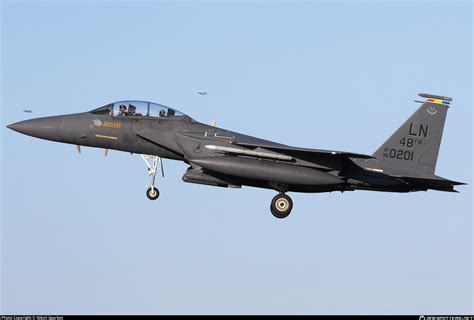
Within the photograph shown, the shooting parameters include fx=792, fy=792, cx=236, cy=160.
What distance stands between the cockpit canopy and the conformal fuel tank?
206 cm

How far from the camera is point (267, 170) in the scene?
21141mm

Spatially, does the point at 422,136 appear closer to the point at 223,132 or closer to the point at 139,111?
the point at 223,132

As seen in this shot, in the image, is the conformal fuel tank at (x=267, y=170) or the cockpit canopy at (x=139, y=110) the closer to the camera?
the conformal fuel tank at (x=267, y=170)

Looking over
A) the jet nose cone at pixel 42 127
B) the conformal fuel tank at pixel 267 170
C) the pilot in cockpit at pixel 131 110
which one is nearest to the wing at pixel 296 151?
the conformal fuel tank at pixel 267 170

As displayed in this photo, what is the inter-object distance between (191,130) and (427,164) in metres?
6.75

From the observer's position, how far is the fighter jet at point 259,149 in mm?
21453

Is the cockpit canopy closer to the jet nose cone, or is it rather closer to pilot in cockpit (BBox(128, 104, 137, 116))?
pilot in cockpit (BBox(128, 104, 137, 116))

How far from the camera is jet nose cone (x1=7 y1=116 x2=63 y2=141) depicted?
22.7 metres

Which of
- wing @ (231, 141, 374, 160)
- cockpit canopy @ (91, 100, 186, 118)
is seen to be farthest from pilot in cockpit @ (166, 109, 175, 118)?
wing @ (231, 141, 374, 160)

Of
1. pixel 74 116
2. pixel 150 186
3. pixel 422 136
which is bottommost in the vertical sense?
pixel 150 186

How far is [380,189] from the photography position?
2239 cm

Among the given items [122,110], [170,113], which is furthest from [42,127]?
[170,113]

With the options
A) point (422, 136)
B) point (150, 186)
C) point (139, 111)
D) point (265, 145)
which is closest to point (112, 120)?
point (139, 111)

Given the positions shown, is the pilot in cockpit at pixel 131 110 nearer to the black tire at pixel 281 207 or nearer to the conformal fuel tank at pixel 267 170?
the conformal fuel tank at pixel 267 170
